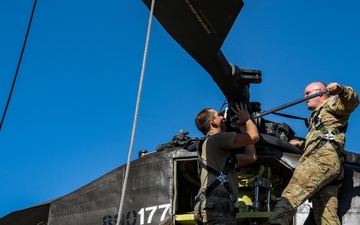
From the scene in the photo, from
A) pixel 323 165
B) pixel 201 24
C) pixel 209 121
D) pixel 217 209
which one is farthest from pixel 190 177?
pixel 201 24

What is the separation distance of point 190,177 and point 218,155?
1.43 metres

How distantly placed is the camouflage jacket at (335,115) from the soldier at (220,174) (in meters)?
0.71

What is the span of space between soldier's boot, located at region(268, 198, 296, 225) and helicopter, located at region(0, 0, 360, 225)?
2.06 ft

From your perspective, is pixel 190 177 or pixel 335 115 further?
pixel 190 177

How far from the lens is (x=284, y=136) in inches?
383

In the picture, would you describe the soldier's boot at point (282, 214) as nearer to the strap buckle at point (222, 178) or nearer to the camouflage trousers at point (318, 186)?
the camouflage trousers at point (318, 186)

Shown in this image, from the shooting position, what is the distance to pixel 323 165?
8227mm

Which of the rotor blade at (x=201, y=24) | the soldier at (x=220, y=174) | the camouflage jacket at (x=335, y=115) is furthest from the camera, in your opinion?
the camouflage jacket at (x=335, y=115)

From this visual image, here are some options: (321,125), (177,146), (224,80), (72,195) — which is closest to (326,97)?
(321,125)

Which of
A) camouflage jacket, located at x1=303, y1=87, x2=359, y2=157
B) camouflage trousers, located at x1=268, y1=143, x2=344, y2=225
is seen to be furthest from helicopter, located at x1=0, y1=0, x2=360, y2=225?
camouflage jacket, located at x1=303, y1=87, x2=359, y2=157

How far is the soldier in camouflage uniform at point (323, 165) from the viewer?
8.01 m

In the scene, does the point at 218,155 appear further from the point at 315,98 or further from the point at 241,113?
the point at 315,98

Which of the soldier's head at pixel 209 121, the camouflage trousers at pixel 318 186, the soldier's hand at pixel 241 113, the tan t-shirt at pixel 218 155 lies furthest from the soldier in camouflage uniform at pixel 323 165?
the soldier's head at pixel 209 121

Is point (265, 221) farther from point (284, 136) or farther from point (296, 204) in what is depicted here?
point (284, 136)
